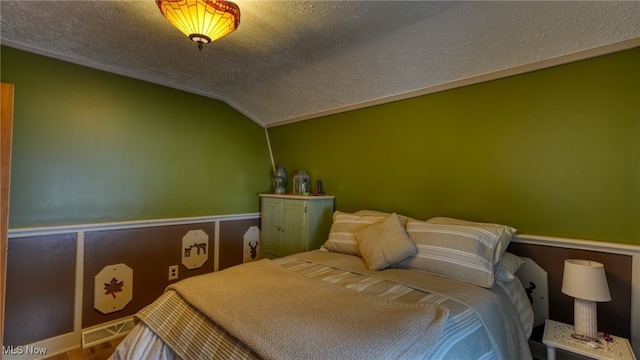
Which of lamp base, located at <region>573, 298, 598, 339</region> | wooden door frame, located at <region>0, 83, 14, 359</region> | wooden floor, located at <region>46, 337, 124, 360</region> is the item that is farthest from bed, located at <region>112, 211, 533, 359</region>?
wooden floor, located at <region>46, 337, 124, 360</region>

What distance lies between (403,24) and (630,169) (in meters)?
1.54

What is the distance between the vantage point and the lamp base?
152 centimetres

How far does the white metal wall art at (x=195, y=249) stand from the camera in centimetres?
298

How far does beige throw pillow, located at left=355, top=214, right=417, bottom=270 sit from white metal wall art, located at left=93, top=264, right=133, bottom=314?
2.14 metres

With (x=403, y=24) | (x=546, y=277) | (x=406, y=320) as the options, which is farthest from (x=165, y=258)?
(x=546, y=277)

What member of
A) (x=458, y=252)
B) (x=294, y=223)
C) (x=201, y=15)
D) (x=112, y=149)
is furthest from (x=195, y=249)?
(x=458, y=252)

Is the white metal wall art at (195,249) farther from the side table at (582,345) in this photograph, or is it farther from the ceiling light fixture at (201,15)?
the side table at (582,345)

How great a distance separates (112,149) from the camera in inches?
100.0

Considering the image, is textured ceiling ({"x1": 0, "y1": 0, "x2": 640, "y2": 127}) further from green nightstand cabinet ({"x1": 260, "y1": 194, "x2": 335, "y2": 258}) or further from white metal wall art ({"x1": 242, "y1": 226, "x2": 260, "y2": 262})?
white metal wall art ({"x1": 242, "y1": 226, "x2": 260, "y2": 262})

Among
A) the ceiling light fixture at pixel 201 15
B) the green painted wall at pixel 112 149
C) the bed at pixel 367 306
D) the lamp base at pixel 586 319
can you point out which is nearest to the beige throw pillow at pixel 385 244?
the bed at pixel 367 306

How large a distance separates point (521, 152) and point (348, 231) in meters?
1.38

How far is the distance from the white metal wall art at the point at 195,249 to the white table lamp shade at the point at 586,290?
9.98ft

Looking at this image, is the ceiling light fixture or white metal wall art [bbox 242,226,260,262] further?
white metal wall art [bbox 242,226,260,262]

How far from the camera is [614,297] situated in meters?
1.65
